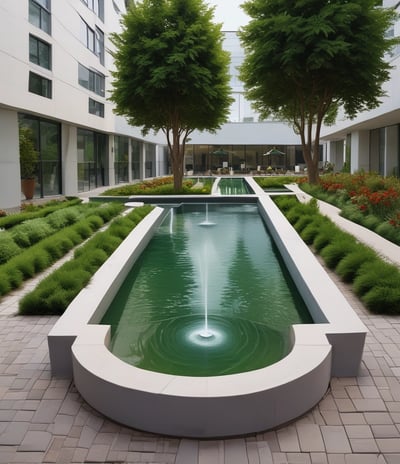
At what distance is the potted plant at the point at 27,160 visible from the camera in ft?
62.4

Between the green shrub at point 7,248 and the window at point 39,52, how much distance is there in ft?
39.3

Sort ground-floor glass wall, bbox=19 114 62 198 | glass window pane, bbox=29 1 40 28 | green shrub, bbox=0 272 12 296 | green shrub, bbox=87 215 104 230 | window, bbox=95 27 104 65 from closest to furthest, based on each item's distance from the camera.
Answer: green shrub, bbox=0 272 12 296 < green shrub, bbox=87 215 104 230 < glass window pane, bbox=29 1 40 28 < ground-floor glass wall, bbox=19 114 62 198 < window, bbox=95 27 104 65

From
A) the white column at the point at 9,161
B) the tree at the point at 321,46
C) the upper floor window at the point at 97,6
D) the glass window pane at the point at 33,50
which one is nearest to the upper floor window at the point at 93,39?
the upper floor window at the point at 97,6

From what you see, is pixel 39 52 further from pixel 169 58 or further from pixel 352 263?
pixel 352 263

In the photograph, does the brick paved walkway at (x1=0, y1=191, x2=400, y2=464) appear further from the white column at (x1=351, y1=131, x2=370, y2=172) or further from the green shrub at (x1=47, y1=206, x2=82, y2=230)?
the white column at (x1=351, y1=131, x2=370, y2=172)

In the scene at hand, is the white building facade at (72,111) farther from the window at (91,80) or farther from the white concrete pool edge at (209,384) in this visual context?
the white concrete pool edge at (209,384)

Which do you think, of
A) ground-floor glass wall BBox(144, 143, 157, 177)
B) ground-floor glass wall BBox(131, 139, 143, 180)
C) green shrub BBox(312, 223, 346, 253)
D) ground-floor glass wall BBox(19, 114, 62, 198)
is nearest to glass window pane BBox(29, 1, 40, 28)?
ground-floor glass wall BBox(19, 114, 62, 198)

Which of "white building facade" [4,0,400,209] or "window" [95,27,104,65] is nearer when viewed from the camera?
A: "white building facade" [4,0,400,209]

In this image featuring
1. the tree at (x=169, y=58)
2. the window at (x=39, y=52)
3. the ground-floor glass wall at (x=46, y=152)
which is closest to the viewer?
the tree at (x=169, y=58)

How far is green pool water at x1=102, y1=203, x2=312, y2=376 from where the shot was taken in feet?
15.6

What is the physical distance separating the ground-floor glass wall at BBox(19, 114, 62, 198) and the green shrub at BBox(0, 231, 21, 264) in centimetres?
1174

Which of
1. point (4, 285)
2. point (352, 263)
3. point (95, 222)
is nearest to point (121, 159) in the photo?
point (95, 222)

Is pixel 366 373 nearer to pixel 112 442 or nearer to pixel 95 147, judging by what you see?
pixel 112 442

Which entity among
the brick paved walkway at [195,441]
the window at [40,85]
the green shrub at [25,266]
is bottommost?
the brick paved walkway at [195,441]
